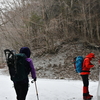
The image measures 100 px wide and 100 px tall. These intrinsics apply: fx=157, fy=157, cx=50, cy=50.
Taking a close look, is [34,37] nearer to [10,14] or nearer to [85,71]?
[10,14]

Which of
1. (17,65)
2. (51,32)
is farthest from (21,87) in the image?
(51,32)

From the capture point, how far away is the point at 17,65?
157 inches

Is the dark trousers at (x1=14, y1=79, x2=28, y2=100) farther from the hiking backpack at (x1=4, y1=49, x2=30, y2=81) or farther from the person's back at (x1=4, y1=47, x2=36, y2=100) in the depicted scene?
the hiking backpack at (x1=4, y1=49, x2=30, y2=81)

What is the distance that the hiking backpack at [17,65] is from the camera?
3.97 meters

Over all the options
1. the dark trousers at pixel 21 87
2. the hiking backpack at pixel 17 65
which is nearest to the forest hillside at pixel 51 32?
the dark trousers at pixel 21 87

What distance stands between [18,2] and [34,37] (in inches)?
213

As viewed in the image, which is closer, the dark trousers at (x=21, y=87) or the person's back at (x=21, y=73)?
the person's back at (x=21, y=73)

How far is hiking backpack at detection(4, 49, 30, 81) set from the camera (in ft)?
13.0

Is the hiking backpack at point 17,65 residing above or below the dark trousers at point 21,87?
above

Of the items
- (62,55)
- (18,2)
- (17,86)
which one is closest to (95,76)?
(62,55)

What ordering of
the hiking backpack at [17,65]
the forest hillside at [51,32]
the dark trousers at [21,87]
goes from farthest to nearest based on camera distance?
the forest hillside at [51,32]
the dark trousers at [21,87]
the hiking backpack at [17,65]

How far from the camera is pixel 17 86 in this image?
4184mm

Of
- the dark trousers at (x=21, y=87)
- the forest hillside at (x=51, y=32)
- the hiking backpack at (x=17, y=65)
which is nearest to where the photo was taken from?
the hiking backpack at (x=17, y=65)

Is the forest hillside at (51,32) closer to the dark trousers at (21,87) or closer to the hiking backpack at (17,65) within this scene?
the dark trousers at (21,87)
